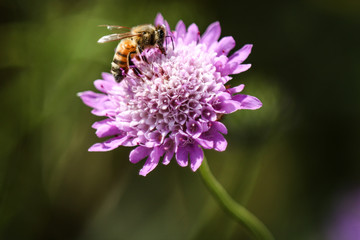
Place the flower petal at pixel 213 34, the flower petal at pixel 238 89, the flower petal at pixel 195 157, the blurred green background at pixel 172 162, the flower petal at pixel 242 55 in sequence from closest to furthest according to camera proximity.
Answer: the flower petal at pixel 195 157, the flower petal at pixel 238 89, the flower petal at pixel 242 55, the flower petal at pixel 213 34, the blurred green background at pixel 172 162

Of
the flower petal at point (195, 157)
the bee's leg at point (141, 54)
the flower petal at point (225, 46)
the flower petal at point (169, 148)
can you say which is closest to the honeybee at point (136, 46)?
the bee's leg at point (141, 54)

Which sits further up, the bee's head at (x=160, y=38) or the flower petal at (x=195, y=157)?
the bee's head at (x=160, y=38)

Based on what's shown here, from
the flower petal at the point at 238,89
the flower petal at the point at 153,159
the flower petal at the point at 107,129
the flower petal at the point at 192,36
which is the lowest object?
the flower petal at the point at 153,159

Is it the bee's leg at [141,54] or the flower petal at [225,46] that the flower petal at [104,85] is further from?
the flower petal at [225,46]

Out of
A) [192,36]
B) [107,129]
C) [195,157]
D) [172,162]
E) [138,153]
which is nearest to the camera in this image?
[195,157]

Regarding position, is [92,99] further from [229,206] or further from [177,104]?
[229,206]

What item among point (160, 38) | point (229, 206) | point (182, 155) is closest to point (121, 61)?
point (160, 38)

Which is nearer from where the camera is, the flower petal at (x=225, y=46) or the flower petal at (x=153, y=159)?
the flower petal at (x=153, y=159)
